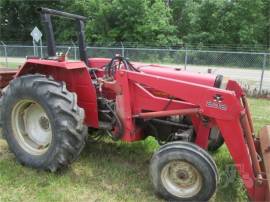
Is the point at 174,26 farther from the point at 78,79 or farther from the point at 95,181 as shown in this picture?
the point at 95,181

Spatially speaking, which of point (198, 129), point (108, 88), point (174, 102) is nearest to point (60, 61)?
point (108, 88)

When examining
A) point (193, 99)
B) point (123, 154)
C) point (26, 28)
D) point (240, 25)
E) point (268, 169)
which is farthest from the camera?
point (26, 28)

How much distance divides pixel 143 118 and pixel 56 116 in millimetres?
989

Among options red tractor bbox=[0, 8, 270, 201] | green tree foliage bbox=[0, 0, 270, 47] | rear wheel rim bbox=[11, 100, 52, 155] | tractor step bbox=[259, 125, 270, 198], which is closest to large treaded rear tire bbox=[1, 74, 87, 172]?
red tractor bbox=[0, 8, 270, 201]

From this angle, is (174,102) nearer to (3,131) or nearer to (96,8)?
(3,131)

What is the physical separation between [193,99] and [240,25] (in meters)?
22.6

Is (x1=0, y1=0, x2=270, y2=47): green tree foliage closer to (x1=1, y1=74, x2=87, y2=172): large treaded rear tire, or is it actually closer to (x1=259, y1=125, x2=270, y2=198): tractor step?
(x1=259, y1=125, x2=270, y2=198): tractor step

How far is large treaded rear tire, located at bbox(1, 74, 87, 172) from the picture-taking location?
12.8 feet

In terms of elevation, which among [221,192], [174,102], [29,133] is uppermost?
[174,102]

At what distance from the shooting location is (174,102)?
13.1ft

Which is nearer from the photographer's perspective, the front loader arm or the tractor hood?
the front loader arm

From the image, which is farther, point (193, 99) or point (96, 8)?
point (96, 8)

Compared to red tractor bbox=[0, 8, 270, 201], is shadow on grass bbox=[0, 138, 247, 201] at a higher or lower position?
lower

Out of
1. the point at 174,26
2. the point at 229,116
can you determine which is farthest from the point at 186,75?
the point at 174,26
